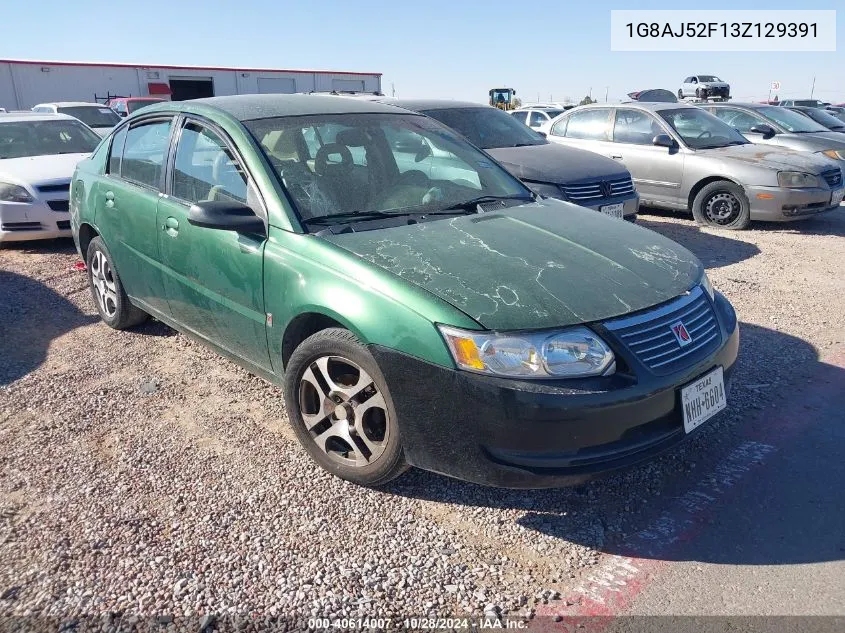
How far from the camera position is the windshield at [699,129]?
8.95 metres

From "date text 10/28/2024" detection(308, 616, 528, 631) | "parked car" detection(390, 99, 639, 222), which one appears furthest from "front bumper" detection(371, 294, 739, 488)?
"parked car" detection(390, 99, 639, 222)

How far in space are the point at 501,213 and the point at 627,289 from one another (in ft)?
3.21

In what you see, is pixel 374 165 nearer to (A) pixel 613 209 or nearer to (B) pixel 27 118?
(A) pixel 613 209

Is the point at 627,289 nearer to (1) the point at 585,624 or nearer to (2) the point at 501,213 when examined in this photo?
(2) the point at 501,213

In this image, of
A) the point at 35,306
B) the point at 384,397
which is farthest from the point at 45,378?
the point at 384,397

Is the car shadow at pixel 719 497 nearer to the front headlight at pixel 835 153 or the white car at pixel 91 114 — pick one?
the front headlight at pixel 835 153

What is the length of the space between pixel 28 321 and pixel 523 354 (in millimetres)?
4456

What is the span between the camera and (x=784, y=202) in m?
8.12

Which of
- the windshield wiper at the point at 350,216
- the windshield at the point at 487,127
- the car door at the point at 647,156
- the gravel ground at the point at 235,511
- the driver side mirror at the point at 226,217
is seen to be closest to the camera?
the gravel ground at the point at 235,511

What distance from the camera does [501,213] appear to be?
11.7 feet

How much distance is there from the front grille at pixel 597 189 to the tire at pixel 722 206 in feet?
6.15

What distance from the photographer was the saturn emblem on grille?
108 inches

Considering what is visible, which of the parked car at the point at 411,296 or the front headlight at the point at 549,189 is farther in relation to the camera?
the front headlight at the point at 549,189

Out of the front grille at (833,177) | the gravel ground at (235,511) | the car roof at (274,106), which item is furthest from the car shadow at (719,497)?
the front grille at (833,177)
